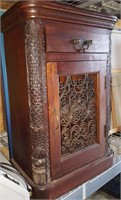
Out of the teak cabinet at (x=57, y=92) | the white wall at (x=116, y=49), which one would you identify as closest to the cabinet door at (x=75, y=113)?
the teak cabinet at (x=57, y=92)

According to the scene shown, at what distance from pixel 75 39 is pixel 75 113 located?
0.38 metres

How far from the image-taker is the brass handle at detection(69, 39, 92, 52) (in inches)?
34.1

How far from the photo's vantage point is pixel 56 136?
0.89m

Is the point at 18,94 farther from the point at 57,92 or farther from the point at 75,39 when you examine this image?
the point at 75,39

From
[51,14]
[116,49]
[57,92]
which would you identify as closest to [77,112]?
[57,92]

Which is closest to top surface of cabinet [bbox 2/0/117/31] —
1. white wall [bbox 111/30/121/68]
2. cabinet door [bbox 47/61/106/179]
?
cabinet door [bbox 47/61/106/179]

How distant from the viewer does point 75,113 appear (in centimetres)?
100

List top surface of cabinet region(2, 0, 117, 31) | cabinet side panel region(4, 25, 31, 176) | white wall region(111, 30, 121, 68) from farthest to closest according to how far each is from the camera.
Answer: white wall region(111, 30, 121, 68) → cabinet side panel region(4, 25, 31, 176) → top surface of cabinet region(2, 0, 117, 31)

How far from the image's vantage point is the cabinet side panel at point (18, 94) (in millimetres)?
857

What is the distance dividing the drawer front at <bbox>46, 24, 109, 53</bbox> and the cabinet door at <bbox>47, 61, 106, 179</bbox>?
0.07 metres

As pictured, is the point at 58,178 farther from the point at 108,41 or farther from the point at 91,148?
the point at 108,41

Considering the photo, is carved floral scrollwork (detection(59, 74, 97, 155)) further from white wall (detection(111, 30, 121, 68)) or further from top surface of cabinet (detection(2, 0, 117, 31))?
white wall (detection(111, 30, 121, 68))

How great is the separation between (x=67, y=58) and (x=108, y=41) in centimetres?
33

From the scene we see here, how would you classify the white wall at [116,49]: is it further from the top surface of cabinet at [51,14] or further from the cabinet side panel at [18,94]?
the cabinet side panel at [18,94]
